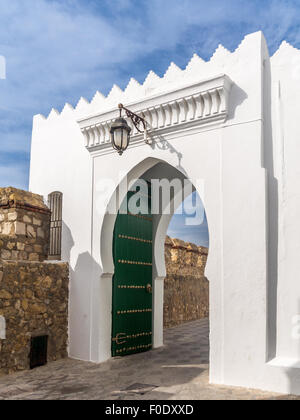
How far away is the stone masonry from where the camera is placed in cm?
583

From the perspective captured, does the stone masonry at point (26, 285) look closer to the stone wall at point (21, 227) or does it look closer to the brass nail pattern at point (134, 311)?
the stone wall at point (21, 227)

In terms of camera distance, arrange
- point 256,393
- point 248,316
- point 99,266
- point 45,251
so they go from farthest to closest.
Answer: point 45,251 → point 99,266 → point 248,316 → point 256,393

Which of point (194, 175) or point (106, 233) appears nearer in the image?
point (194, 175)

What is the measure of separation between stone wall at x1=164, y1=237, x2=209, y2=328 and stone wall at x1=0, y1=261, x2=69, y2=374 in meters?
4.68

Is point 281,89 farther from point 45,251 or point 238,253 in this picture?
point 45,251

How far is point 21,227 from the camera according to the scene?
23.2ft

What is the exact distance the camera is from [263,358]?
4.84 meters

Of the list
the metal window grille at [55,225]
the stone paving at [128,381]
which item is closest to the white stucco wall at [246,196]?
the stone paving at [128,381]

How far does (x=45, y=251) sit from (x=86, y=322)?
5.20 feet

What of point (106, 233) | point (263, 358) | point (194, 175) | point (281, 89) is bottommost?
point (263, 358)

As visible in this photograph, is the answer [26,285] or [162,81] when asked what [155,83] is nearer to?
[162,81]

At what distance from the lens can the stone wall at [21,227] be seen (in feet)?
22.6

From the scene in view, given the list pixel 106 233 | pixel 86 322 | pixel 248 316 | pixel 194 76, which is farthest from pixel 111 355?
pixel 194 76

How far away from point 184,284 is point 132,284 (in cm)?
535
